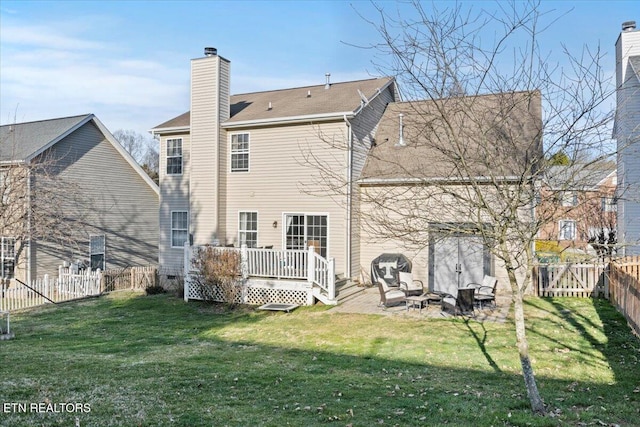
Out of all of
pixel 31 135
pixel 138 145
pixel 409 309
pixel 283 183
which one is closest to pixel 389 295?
pixel 409 309

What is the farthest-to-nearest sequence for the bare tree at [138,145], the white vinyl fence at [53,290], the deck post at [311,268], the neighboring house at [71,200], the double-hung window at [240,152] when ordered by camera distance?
the bare tree at [138,145], the neighboring house at [71,200], the double-hung window at [240,152], the white vinyl fence at [53,290], the deck post at [311,268]

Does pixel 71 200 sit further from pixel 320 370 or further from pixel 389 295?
pixel 320 370

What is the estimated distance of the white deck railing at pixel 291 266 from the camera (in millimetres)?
13688

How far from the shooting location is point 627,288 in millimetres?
10109

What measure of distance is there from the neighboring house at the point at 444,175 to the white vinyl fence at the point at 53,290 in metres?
11.1

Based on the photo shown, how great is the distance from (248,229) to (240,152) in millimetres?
3069

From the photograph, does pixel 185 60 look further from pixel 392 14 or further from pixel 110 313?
pixel 392 14

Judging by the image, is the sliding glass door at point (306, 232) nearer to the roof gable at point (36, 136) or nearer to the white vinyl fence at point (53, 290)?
the white vinyl fence at point (53, 290)

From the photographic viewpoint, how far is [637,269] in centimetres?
1079

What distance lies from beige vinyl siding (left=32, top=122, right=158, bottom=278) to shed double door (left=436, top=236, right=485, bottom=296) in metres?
15.9

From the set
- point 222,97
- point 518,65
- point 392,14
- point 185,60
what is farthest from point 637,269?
point 185,60

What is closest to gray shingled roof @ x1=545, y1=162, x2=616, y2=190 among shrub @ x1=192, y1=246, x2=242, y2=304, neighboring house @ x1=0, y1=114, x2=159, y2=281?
shrub @ x1=192, y1=246, x2=242, y2=304

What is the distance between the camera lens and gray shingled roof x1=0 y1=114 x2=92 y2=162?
19.0 m

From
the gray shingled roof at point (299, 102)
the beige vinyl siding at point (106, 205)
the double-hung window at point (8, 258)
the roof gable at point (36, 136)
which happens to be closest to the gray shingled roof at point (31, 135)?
the roof gable at point (36, 136)
